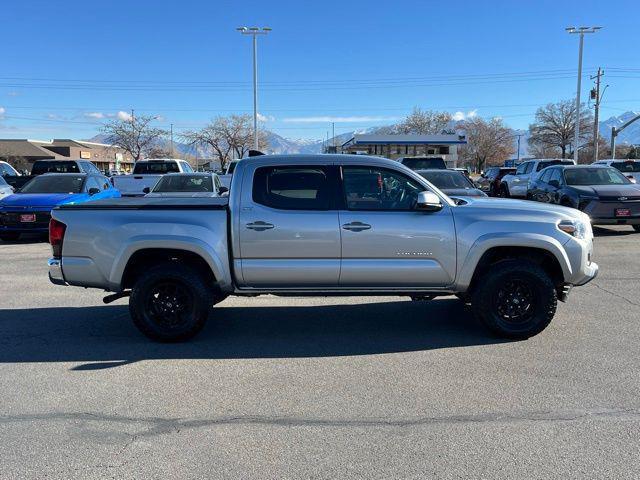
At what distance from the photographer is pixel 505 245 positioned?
5332 mm

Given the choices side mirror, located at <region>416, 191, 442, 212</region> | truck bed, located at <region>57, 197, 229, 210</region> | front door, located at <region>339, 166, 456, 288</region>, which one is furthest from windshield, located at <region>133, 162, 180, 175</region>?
side mirror, located at <region>416, 191, 442, 212</region>

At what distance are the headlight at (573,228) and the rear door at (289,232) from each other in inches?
91.3

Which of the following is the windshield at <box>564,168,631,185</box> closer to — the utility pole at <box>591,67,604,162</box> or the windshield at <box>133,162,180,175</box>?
the windshield at <box>133,162,180,175</box>

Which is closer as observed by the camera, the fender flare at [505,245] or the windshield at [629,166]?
the fender flare at [505,245]

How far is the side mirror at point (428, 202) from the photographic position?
16.9ft

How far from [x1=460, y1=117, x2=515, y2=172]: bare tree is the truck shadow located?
9565 centimetres

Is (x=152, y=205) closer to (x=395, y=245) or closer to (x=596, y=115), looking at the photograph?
(x=395, y=245)

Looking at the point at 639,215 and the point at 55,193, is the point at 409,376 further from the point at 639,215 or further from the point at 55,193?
the point at 55,193

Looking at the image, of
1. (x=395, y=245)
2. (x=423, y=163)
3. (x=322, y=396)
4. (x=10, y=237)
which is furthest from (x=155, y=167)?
(x=322, y=396)

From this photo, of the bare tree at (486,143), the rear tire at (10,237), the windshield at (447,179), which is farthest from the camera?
the bare tree at (486,143)

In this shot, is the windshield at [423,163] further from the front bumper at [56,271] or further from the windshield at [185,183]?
the front bumper at [56,271]

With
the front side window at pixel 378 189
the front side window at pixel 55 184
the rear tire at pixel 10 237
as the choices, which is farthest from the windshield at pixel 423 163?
the front side window at pixel 378 189

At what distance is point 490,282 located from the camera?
5359 mm

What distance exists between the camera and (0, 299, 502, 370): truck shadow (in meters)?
5.18
